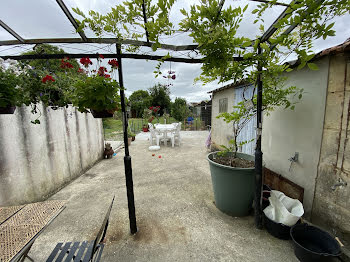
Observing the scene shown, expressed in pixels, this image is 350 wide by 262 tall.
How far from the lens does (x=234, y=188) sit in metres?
2.24

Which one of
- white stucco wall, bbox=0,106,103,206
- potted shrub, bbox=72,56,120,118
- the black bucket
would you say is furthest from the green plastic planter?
white stucco wall, bbox=0,106,103,206

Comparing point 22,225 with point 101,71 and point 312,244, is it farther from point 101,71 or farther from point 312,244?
point 312,244

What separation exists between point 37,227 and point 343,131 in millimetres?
3088

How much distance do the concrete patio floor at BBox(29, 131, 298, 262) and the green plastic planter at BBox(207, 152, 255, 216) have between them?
147mm

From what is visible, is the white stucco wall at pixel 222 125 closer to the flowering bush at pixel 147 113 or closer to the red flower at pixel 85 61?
the red flower at pixel 85 61

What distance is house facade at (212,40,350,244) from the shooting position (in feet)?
5.53

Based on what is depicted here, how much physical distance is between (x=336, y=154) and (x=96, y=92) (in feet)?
8.89

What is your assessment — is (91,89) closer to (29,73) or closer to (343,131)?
(29,73)

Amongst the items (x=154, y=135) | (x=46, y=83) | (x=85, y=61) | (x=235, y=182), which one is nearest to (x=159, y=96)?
(x=154, y=135)

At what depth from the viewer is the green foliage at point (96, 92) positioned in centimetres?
154

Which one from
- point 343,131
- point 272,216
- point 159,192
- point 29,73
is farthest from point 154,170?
point 343,131

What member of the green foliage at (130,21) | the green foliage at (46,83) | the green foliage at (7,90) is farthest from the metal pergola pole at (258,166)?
the green foliage at (7,90)

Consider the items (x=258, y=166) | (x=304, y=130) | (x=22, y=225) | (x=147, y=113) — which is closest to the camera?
(x=22, y=225)

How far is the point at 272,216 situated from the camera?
200 centimetres
